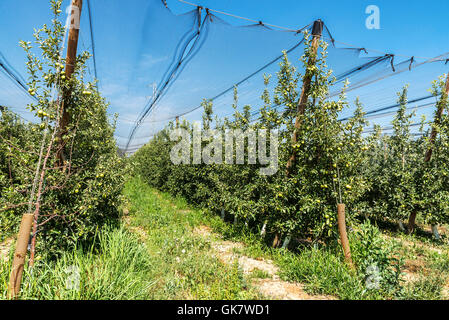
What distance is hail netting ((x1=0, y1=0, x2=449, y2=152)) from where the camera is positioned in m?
4.69

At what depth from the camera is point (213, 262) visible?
3371mm

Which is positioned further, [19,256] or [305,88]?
[305,88]

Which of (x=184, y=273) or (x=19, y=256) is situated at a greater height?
(x=19, y=256)

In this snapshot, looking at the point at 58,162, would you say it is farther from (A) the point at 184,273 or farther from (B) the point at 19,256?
(A) the point at 184,273

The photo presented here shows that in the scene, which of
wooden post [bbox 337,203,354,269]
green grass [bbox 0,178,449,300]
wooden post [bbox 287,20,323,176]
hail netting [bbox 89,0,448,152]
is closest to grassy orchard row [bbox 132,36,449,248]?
Result: wooden post [bbox 287,20,323,176]

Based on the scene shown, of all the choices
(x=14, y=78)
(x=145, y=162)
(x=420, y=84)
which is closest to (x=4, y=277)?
(x=14, y=78)

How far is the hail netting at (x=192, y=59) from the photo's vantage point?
4691 mm

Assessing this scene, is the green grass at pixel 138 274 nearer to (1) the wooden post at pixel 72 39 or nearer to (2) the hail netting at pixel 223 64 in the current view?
(1) the wooden post at pixel 72 39

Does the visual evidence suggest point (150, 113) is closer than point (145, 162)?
Yes

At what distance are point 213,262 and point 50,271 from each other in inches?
83.8

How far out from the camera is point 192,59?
608cm

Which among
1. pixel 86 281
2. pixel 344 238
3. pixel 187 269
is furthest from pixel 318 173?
pixel 86 281

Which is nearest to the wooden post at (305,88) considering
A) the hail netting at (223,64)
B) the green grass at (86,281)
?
the hail netting at (223,64)
